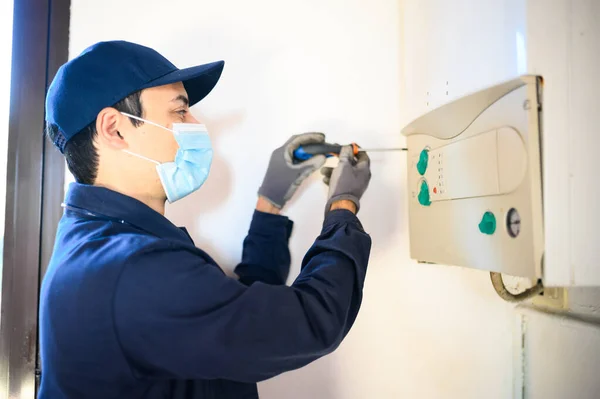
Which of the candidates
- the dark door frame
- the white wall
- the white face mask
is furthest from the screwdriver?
the dark door frame

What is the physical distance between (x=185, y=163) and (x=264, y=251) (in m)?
0.31

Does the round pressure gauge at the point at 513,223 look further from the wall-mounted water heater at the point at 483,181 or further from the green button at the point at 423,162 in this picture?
the green button at the point at 423,162

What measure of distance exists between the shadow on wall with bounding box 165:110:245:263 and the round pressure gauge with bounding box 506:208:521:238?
25.7 inches

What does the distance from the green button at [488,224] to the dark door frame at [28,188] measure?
98 centimetres

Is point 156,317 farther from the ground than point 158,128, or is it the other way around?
point 158,128

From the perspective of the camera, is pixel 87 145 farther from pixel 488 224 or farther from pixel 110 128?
pixel 488 224

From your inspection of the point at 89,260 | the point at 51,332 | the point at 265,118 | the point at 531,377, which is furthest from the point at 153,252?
the point at 531,377

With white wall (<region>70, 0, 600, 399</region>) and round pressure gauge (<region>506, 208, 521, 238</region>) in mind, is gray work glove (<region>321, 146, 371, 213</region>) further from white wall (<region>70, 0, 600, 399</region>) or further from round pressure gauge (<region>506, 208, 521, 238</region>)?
round pressure gauge (<region>506, 208, 521, 238</region>)

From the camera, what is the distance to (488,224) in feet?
2.27

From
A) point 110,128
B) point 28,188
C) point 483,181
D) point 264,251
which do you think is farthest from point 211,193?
point 483,181

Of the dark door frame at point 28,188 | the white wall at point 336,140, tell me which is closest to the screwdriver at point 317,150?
the white wall at point 336,140

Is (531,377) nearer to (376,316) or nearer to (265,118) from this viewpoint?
(376,316)

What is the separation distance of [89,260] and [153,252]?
94 millimetres

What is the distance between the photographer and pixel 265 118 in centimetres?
103
